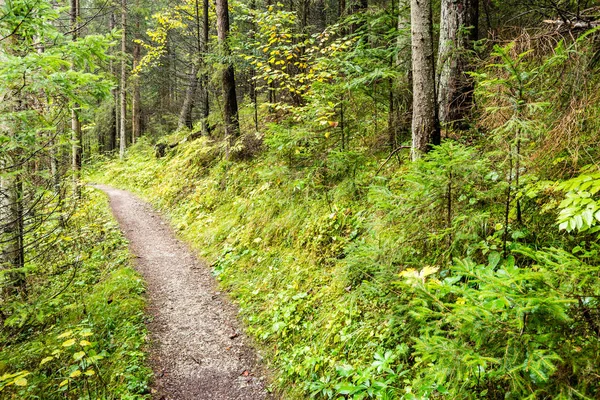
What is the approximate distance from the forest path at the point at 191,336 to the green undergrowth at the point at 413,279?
35 cm

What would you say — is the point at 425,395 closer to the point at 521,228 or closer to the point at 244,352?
the point at 521,228

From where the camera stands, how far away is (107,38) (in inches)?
193

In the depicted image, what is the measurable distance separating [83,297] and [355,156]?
622cm

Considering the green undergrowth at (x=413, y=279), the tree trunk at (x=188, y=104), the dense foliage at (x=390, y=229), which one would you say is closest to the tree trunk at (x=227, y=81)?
the dense foliage at (x=390, y=229)

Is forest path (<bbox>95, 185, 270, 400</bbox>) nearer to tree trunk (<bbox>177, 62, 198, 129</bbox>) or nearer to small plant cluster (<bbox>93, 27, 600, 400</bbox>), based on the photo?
small plant cluster (<bbox>93, 27, 600, 400</bbox>)

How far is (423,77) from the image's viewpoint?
4.68 m

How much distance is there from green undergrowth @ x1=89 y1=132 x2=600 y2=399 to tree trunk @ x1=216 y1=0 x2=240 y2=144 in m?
3.32

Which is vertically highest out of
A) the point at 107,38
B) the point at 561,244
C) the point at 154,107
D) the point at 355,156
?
the point at 154,107

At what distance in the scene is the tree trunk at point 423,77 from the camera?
4617mm

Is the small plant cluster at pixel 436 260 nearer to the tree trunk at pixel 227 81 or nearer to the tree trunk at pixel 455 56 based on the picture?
the tree trunk at pixel 455 56

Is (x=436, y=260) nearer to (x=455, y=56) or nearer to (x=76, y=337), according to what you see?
(x=455, y=56)

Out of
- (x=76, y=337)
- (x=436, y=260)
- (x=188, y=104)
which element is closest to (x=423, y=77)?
(x=436, y=260)

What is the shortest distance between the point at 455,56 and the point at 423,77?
3.47 feet

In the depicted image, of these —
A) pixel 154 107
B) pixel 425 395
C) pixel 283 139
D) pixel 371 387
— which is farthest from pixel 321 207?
pixel 154 107
